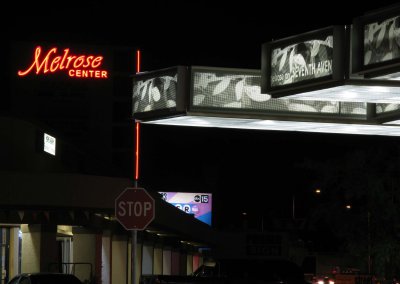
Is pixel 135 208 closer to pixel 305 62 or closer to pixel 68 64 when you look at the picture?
pixel 305 62

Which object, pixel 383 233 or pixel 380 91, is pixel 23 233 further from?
pixel 380 91

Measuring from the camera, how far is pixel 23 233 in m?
30.2

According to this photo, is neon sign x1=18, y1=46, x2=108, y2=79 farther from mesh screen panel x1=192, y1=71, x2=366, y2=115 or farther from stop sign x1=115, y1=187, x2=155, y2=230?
mesh screen panel x1=192, y1=71, x2=366, y2=115

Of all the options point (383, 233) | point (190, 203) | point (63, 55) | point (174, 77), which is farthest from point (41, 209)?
point (190, 203)

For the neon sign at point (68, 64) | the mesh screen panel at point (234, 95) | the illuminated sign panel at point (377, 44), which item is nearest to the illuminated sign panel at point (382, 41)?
the illuminated sign panel at point (377, 44)

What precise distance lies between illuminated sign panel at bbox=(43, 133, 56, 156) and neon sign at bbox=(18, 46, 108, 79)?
45.4 metres

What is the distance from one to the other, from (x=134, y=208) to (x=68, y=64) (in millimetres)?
64544

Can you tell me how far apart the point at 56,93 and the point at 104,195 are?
227 ft

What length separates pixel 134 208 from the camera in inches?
685

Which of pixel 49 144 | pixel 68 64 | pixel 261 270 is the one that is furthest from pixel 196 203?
pixel 261 270

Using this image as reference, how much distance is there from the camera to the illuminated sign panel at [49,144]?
3312cm

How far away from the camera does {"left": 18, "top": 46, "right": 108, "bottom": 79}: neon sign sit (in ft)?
261

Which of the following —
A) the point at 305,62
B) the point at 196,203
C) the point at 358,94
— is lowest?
the point at 196,203

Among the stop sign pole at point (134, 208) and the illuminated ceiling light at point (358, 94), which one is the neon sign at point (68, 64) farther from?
the illuminated ceiling light at point (358, 94)
